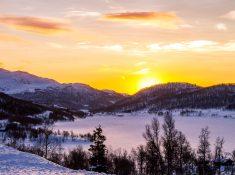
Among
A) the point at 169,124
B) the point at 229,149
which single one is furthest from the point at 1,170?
the point at 229,149

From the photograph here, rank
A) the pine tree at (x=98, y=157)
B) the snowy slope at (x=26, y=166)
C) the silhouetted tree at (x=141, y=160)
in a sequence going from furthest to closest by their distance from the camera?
the silhouetted tree at (x=141, y=160)
the pine tree at (x=98, y=157)
the snowy slope at (x=26, y=166)

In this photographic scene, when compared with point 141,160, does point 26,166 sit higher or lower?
higher

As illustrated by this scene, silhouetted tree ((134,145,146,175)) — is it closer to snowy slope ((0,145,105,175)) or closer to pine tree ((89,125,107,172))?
pine tree ((89,125,107,172))

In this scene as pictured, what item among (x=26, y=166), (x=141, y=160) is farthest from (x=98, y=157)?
(x=141, y=160)

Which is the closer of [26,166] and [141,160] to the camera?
[26,166]

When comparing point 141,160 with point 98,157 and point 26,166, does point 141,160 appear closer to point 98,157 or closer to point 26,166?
point 98,157

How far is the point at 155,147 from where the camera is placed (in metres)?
71.8

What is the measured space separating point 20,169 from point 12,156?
9.73 metres

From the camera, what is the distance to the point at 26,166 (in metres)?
49.4

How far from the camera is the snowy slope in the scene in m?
44.6

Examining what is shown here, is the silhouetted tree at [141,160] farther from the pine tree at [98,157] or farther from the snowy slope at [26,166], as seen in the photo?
the snowy slope at [26,166]

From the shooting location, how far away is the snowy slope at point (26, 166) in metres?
44.6

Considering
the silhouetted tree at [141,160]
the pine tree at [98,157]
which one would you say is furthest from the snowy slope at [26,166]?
the silhouetted tree at [141,160]

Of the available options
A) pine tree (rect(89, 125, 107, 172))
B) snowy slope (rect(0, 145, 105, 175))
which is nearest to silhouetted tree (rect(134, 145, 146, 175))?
pine tree (rect(89, 125, 107, 172))
